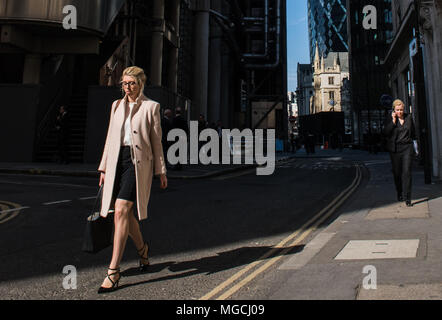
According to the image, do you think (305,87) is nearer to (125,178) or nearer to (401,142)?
(401,142)

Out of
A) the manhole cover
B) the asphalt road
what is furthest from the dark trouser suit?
the manhole cover

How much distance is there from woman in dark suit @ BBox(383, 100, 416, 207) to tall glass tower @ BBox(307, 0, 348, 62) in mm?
121941

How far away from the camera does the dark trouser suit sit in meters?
6.40

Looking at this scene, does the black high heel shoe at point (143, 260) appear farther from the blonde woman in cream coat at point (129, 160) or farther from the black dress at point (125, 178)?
the black dress at point (125, 178)

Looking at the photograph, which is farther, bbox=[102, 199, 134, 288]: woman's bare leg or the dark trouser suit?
the dark trouser suit

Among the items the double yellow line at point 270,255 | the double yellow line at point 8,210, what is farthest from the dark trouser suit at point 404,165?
the double yellow line at point 8,210

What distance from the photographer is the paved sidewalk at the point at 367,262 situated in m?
2.65

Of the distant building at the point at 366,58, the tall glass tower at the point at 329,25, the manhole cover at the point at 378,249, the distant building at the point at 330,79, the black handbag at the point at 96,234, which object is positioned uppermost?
the tall glass tower at the point at 329,25

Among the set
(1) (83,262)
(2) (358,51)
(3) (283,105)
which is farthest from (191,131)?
(2) (358,51)

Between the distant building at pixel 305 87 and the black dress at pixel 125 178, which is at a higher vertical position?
the distant building at pixel 305 87

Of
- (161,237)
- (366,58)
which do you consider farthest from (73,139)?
(366,58)

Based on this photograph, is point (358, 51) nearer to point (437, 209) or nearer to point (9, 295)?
point (437, 209)

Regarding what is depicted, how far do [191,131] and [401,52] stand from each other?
1124 cm

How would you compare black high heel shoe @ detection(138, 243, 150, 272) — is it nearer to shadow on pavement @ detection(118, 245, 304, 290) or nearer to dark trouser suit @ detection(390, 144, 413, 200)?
shadow on pavement @ detection(118, 245, 304, 290)
